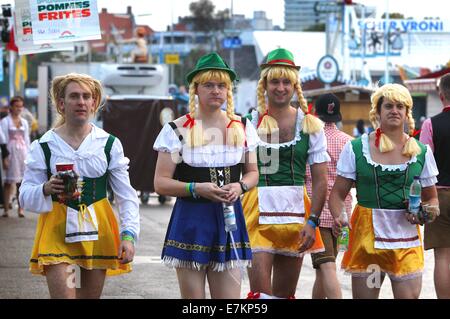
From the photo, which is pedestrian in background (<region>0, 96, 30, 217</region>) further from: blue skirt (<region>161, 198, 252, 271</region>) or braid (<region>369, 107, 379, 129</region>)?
blue skirt (<region>161, 198, 252, 271</region>)

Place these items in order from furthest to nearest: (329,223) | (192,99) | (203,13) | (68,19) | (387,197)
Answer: (203,13)
(68,19)
(329,223)
(387,197)
(192,99)

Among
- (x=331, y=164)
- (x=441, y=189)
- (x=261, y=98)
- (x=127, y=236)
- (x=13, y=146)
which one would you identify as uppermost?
(x=261, y=98)

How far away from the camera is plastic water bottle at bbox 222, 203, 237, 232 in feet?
21.9

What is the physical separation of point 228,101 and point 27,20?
4436 mm

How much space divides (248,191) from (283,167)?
658 millimetres

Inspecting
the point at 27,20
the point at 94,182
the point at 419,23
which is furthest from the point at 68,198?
the point at 419,23

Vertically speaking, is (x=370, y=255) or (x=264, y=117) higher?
(x=264, y=117)

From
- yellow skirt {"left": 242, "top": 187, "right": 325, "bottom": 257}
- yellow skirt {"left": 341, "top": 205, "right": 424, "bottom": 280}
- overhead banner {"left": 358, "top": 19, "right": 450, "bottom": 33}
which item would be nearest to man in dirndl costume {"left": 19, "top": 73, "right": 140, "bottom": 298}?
yellow skirt {"left": 242, "top": 187, "right": 325, "bottom": 257}

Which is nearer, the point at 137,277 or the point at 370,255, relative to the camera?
the point at 370,255

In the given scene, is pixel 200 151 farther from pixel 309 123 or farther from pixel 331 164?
pixel 331 164

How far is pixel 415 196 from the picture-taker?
286 inches

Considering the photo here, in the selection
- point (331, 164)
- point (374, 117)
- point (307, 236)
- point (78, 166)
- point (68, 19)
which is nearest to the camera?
point (78, 166)

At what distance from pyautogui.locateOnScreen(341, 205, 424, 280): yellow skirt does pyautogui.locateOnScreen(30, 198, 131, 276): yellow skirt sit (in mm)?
1767

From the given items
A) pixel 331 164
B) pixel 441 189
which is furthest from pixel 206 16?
pixel 441 189
